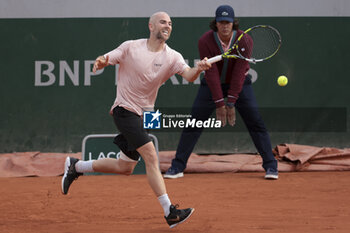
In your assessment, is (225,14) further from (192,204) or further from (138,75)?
(192,204)

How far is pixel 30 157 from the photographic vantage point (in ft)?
23.6

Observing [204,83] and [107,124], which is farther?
[107,124]

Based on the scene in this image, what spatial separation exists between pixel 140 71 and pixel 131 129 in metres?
0.43

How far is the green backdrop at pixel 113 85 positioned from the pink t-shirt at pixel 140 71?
3.15m

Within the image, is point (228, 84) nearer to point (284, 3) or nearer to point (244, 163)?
point (244, 163)

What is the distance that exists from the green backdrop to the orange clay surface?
1.04 meters

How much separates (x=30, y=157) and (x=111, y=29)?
70.6 inches

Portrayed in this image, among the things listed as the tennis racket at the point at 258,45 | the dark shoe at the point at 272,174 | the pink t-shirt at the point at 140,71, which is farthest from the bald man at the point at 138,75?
the dark shoe at the point at 272,174

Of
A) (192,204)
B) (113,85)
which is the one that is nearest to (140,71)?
(192,204)

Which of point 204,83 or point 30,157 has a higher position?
point 204,83

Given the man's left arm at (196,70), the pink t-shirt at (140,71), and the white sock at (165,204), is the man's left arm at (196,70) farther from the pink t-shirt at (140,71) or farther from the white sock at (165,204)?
the white sock at (165,204)

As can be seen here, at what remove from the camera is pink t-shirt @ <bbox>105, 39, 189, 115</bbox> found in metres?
4.29

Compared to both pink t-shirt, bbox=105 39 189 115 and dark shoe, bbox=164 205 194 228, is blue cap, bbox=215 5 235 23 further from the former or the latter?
dark shoe, bbox=164 205 194 228

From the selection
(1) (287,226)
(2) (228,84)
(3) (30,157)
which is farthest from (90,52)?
(1) (287,226)
